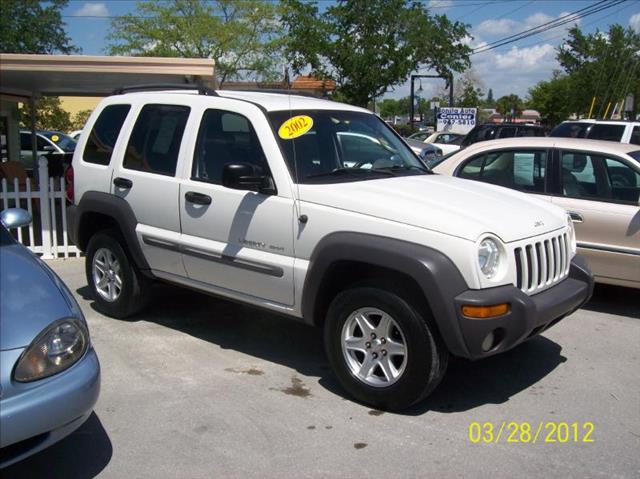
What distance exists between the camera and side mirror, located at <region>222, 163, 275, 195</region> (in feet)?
14.6

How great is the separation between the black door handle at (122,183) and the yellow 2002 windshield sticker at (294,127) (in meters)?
1.53

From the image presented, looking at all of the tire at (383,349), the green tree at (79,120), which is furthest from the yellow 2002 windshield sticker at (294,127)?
the green tree at (79,120)

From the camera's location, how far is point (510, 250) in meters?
3.98

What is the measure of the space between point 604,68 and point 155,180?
109 ft

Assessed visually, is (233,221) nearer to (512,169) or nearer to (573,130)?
(512,169)

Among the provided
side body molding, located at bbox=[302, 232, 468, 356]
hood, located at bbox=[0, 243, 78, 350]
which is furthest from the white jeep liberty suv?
hood, located at bbox=[0, 243, 78, 350]

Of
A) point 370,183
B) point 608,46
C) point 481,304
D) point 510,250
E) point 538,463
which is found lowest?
point 538,463

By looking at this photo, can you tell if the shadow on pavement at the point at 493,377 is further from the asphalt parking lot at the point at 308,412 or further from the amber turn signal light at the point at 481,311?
the amber turn signal light at the point at 481,311

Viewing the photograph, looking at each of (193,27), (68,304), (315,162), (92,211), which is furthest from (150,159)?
(193,27)

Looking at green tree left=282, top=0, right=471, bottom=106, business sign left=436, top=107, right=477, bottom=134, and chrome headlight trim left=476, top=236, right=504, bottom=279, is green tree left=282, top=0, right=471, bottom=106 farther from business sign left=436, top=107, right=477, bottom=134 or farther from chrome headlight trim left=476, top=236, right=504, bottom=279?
chrome headlight trim left=476, top=236, right=504, bottom=279

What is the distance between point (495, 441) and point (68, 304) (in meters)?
2.48

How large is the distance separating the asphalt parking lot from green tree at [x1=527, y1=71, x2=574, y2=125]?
122 feet

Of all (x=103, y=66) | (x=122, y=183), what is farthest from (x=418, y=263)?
(x=103, y=66)

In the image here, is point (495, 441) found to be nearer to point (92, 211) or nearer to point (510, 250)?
point (510, 250)
